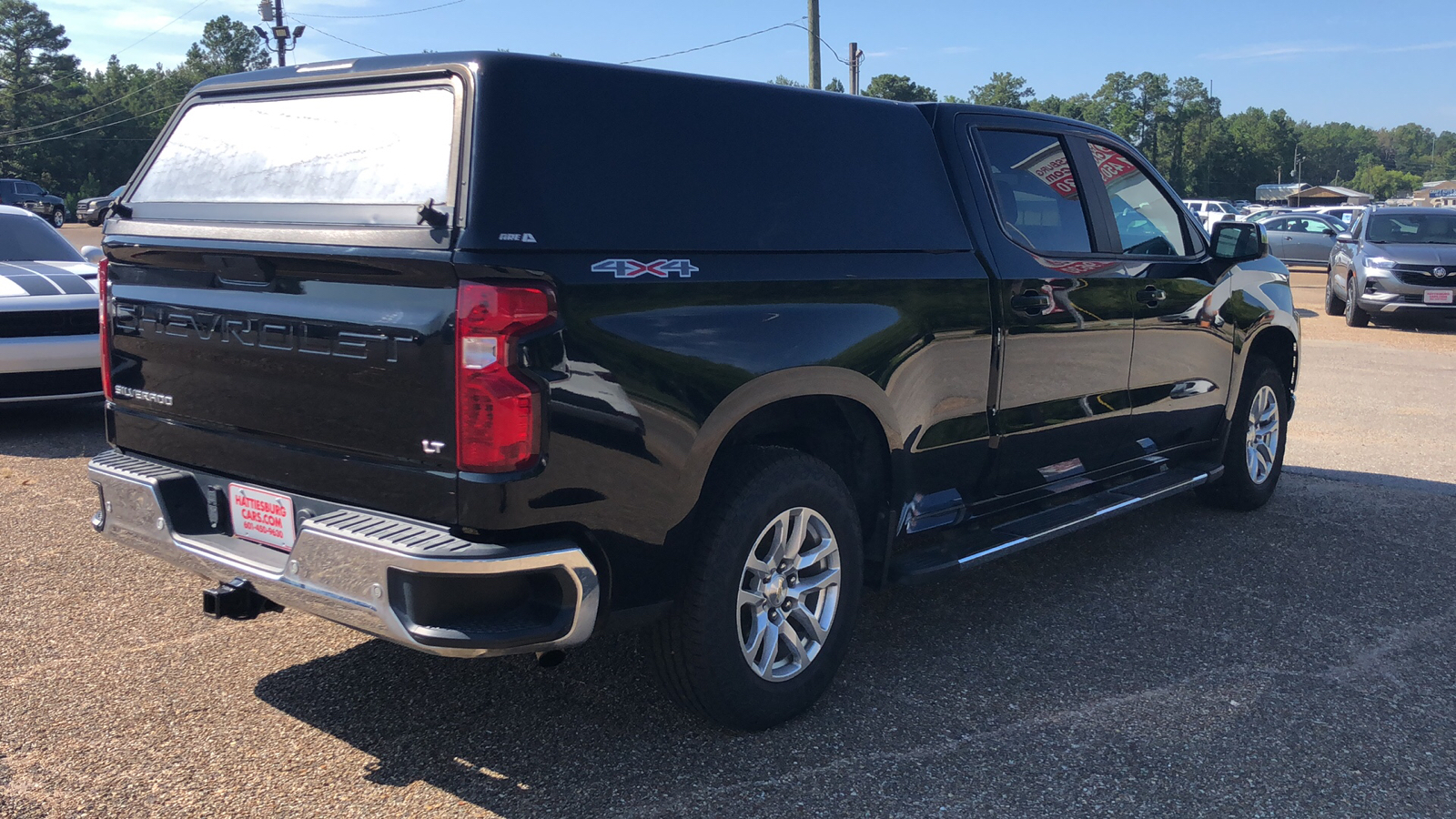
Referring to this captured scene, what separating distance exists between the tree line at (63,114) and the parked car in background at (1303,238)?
7716cm

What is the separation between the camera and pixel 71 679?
11.9ft

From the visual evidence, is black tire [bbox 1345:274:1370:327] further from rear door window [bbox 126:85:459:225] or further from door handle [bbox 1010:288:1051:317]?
rear door window [bbox 126:85:459:225]

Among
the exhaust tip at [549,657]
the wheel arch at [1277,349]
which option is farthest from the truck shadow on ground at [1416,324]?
the exhaust tip at [549,657]

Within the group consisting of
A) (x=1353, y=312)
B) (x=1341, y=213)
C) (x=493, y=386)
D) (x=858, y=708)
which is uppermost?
(x=1341, y=213)

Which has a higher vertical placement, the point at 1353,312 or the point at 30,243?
the point at 30,243

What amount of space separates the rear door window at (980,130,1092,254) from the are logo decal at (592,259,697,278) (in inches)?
63.1

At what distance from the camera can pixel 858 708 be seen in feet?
11.6

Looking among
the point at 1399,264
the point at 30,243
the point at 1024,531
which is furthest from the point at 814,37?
the point at 1024,531

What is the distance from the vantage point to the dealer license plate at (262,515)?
9.77ft

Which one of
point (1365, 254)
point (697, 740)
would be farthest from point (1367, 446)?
point (1365, 254)

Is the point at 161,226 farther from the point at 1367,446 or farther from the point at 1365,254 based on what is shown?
the point at 1365,254

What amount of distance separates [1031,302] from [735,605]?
5.70ft

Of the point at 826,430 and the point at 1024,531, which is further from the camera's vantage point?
the point at 1024,531

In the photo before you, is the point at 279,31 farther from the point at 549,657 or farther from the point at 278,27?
the point at 549,657
